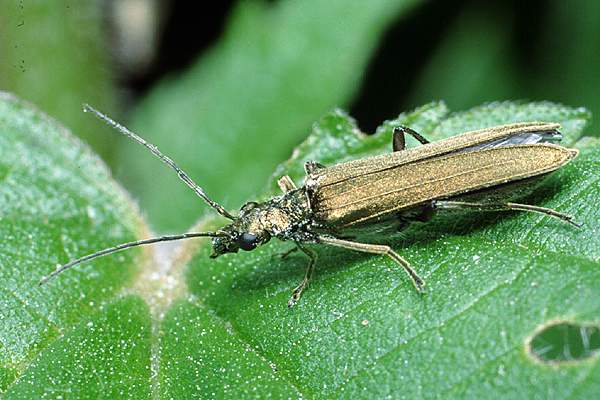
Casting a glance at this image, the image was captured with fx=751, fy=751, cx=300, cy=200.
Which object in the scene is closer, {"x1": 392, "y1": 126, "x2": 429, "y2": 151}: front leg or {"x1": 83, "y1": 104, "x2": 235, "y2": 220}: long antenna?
{"x1": 83, "y1": 104, "x2": 235, "y2": 220}: long antenna

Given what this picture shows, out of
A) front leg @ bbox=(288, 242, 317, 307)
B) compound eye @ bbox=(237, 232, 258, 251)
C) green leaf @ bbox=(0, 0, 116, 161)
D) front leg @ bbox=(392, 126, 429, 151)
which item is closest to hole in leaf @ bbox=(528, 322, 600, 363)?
front leg @ bbox=(288, 242, 317, 307)

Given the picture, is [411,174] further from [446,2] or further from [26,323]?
[446,2]

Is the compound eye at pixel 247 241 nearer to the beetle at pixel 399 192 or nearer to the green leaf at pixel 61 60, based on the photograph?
the beetle at pixel 399 192

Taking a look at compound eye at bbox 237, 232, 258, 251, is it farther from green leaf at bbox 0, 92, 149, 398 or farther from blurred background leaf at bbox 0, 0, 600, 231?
blurred background leaf at bbox 0, 0, 600, 231

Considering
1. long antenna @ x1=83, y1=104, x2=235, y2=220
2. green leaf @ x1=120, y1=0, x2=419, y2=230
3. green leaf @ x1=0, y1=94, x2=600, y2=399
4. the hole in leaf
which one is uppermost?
green leaf @ x1=120, y1=0, x2=419, y2=230

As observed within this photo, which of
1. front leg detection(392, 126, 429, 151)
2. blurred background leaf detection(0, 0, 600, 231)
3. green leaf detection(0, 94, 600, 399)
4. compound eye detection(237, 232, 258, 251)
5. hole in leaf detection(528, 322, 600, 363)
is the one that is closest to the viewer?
hole in leaf detection(528, 322, 600, 363)

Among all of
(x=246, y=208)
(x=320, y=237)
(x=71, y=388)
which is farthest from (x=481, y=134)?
(x=71, y=388)

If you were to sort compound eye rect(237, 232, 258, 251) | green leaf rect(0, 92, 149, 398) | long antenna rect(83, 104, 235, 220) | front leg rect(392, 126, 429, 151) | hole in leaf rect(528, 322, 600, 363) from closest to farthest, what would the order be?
hole in leaf rect(528, 322, 600, 363) < green leaf rect(0, 92, 149, 398) < compound eye rect(237, 232, 258, 251) < long antenna rect(83, 104, 235, 220) < front leg rect(392, 126, 429, 151)
